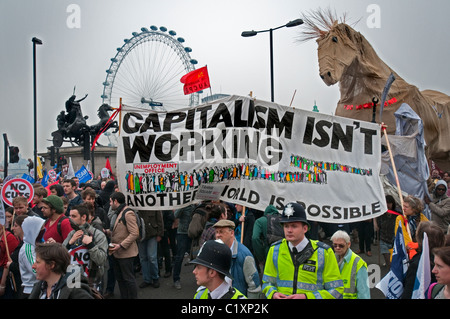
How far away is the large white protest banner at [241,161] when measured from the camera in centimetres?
600

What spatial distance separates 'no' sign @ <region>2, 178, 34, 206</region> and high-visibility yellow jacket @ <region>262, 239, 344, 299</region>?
5301 millimetres

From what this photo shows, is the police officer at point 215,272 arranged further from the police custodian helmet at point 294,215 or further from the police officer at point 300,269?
the police custodian helmet at point 294,215

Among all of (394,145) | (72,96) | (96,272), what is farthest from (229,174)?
(72,96)

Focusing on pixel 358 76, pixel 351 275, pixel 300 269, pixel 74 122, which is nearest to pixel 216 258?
pixel 300 269

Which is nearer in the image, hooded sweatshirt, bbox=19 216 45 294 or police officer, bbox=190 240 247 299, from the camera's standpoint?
police officer, bbox=190 240 247 299

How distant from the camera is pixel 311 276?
3.34 meters

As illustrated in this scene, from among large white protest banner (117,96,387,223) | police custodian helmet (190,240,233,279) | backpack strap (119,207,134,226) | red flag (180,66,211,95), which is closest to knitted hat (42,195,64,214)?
backpack strap (119,207,134,226)

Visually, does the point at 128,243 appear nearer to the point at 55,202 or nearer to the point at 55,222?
the point at 55,222

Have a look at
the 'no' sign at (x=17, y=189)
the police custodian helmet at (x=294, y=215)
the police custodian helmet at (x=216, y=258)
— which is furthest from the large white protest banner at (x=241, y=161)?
the police custodian helmet at (x=216, y=258)

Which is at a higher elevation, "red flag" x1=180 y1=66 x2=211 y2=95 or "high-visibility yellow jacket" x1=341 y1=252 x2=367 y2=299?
"red flag" x1=180 y1=66 x2=211 y2=95

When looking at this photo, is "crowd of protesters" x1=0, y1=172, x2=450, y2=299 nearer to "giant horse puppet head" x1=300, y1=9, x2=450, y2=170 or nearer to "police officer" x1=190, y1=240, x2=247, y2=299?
"police officer" x1=190, y1=240, x2=247, y2=299

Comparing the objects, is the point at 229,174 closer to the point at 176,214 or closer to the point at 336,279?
the point at 176,214

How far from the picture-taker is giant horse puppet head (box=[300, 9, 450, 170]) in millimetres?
10359

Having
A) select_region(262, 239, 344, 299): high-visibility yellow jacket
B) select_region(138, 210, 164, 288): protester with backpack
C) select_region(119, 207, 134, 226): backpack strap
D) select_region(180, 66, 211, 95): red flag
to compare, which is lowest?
select_region(138, 210, 164, 288): protester with backpack
